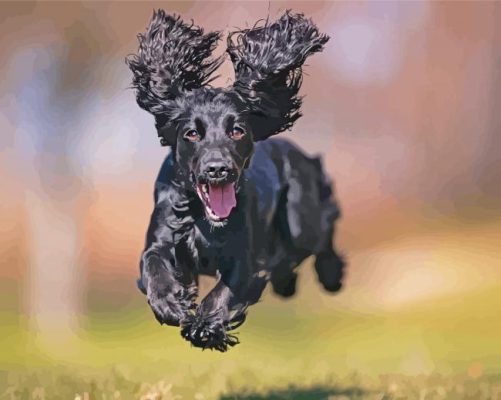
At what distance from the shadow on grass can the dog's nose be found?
2.57 ft

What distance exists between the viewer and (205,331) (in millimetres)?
2164

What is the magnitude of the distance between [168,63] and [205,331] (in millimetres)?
864

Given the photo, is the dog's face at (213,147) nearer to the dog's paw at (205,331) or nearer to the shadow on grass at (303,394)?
the dog's paw at (205,331)

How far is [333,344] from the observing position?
3137 mm

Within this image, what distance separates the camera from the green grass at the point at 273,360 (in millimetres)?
2500

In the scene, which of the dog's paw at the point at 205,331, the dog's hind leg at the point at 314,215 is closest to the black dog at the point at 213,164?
the dog's paw at the point at 205,331

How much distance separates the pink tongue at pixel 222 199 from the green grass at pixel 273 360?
572mm

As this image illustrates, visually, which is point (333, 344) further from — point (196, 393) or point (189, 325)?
point (189, 325)

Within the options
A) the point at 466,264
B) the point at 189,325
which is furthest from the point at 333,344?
the point at 189,325

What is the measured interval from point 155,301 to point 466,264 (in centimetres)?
166

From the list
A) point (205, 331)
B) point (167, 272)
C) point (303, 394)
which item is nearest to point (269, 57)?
point (167, 272)

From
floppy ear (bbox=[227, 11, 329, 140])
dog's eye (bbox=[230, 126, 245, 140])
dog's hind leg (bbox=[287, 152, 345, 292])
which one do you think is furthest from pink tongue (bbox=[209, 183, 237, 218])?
dog's hind leg (bbox=[287, 152, 345, 292])

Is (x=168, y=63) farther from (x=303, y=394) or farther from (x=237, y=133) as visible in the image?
(x=303, y=394)

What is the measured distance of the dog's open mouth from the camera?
2.20 m
